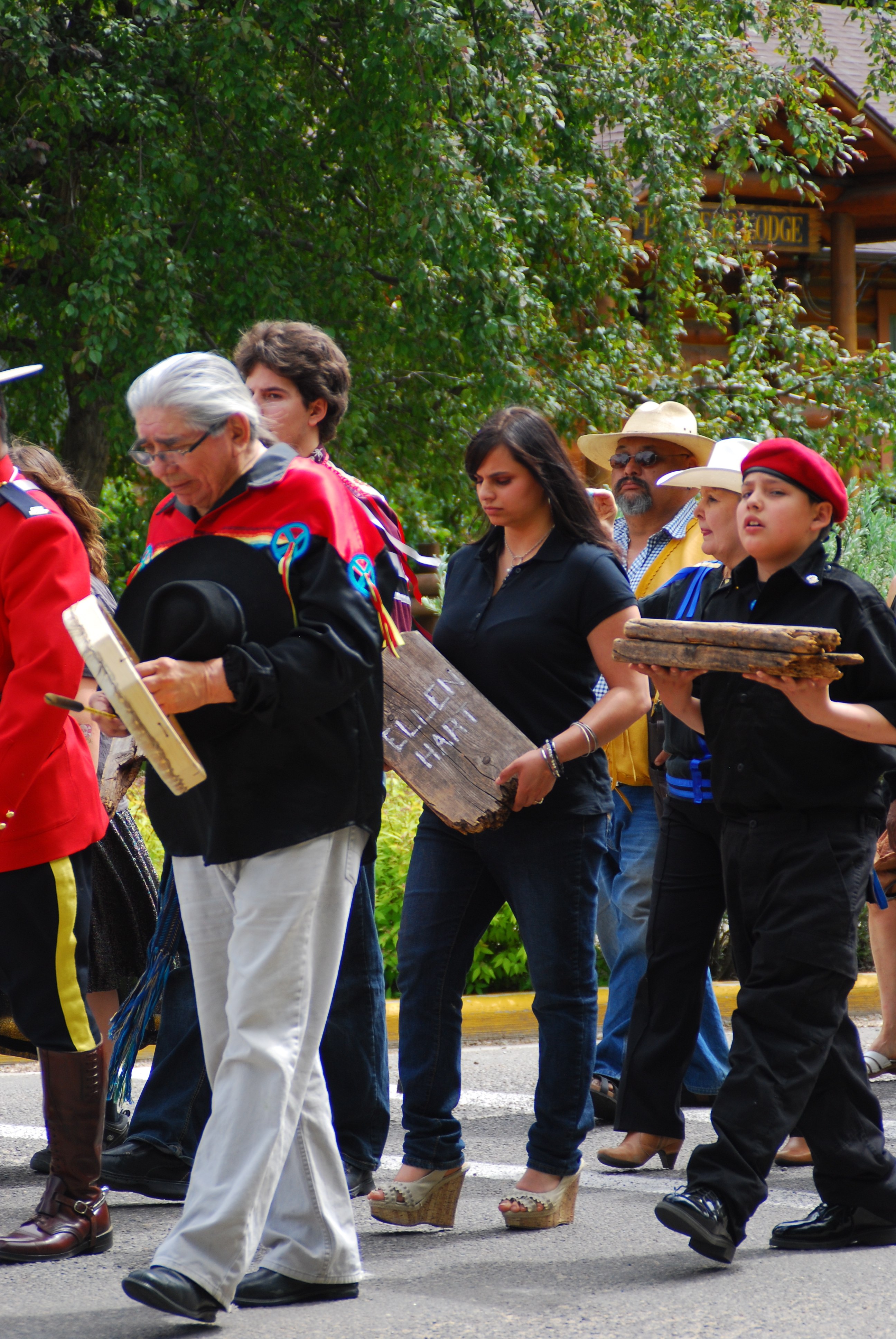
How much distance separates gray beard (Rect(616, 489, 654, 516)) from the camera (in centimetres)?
558

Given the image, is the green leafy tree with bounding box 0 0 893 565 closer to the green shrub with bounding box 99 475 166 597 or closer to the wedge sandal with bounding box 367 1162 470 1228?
the green shrub with bounding box 99 475 166 597

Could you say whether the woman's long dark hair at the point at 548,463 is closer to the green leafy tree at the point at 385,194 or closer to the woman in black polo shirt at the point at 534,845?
the woman in black polo shirt at the point at 534,845

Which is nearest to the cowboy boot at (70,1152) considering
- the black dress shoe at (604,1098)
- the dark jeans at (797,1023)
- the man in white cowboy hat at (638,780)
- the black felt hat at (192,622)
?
the black felt hat at (192,622)

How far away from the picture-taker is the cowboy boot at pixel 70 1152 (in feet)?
12.1

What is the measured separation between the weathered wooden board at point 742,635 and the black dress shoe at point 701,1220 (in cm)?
119

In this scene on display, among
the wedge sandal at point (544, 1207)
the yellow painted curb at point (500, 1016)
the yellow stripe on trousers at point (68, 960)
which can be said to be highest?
the yellow stripe on trousers at point (68, 960)

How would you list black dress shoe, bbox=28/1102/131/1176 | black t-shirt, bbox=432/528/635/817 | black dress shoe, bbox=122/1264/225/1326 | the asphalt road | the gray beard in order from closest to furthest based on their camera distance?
black dress shoe, bbox=122/1264/225/1326 → the asphalt road → black t-shirt, bbox=432/528/635/817 → black dress shoe, bbox=28/1102/131/1176 → the gray beard

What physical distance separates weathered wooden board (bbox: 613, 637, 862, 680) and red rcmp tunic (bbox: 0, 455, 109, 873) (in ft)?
4.13

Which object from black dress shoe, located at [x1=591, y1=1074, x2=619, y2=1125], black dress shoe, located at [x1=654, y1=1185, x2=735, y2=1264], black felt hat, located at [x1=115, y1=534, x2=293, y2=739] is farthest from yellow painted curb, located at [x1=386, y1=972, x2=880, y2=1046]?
black felt hat, located at [x1=115, y1=534, x2=293, y2=739]

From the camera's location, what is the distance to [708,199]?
1792 cm

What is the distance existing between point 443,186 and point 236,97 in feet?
5.00

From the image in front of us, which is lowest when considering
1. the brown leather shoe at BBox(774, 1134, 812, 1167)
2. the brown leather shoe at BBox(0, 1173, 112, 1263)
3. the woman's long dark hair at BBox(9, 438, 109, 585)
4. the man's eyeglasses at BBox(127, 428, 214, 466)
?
the brown leather shoe at BBox(774, 1134, 812, 1167)

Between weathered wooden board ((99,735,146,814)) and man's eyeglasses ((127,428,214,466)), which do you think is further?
weathered wooden board ((99,735,146,814))

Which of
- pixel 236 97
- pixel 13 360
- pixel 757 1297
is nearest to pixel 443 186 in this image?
pixel 236 97
